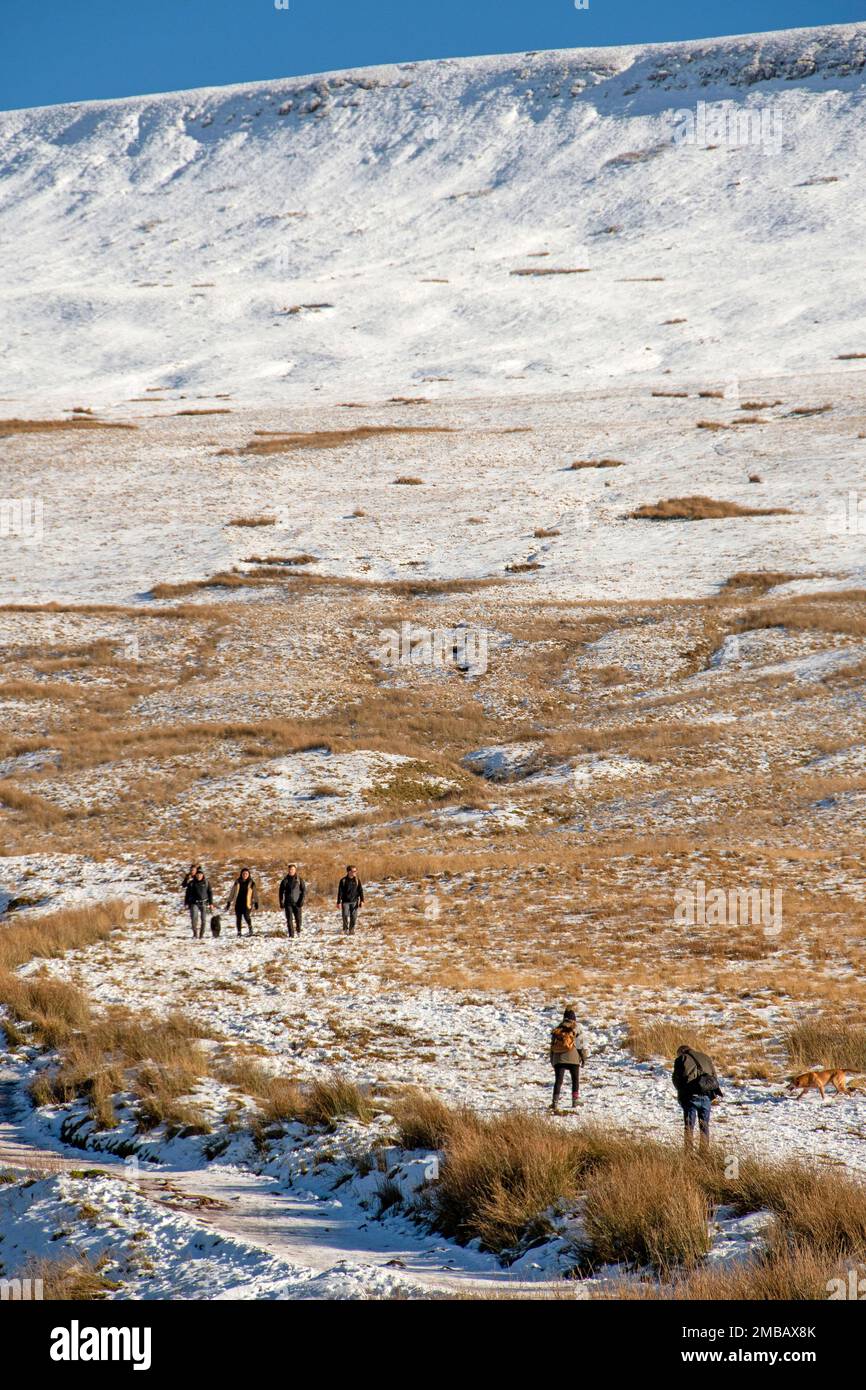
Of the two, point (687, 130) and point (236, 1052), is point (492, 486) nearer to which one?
point (236, 1052)

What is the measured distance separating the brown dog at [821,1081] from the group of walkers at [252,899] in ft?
33.6

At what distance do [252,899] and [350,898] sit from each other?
225 cm

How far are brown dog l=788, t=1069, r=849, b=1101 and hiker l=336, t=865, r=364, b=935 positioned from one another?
1017cm

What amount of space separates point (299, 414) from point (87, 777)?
58.8m

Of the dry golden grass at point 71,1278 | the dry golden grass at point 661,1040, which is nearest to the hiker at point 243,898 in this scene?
the dry golden grass at point 661,1040

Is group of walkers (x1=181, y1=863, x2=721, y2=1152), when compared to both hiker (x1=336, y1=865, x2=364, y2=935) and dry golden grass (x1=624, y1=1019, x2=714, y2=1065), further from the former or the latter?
dry golden grass (x1=624, y1=1019, x2=714, y2=1065)

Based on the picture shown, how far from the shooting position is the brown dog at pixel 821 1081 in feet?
42.7

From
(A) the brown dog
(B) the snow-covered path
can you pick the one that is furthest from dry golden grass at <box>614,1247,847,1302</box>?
(A) the brown dog


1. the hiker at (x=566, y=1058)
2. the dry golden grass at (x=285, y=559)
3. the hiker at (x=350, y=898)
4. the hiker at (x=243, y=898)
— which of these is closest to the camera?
the hiker at (x=566, y=1058)

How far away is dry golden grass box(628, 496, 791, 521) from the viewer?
204ft

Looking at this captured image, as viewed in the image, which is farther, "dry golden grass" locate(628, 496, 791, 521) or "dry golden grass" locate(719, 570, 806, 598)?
"dry golden grass" locate(628, 496, 791, 521)

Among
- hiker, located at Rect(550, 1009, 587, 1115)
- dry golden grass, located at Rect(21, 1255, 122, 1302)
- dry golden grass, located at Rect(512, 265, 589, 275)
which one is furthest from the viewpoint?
dry golden grass, located at Rect(512, 265, 589, 275)

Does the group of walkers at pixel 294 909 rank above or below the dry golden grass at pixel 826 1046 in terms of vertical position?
above

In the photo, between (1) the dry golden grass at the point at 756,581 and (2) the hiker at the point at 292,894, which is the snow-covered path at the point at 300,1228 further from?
(1) the dry golden grass at the point at 756,581
